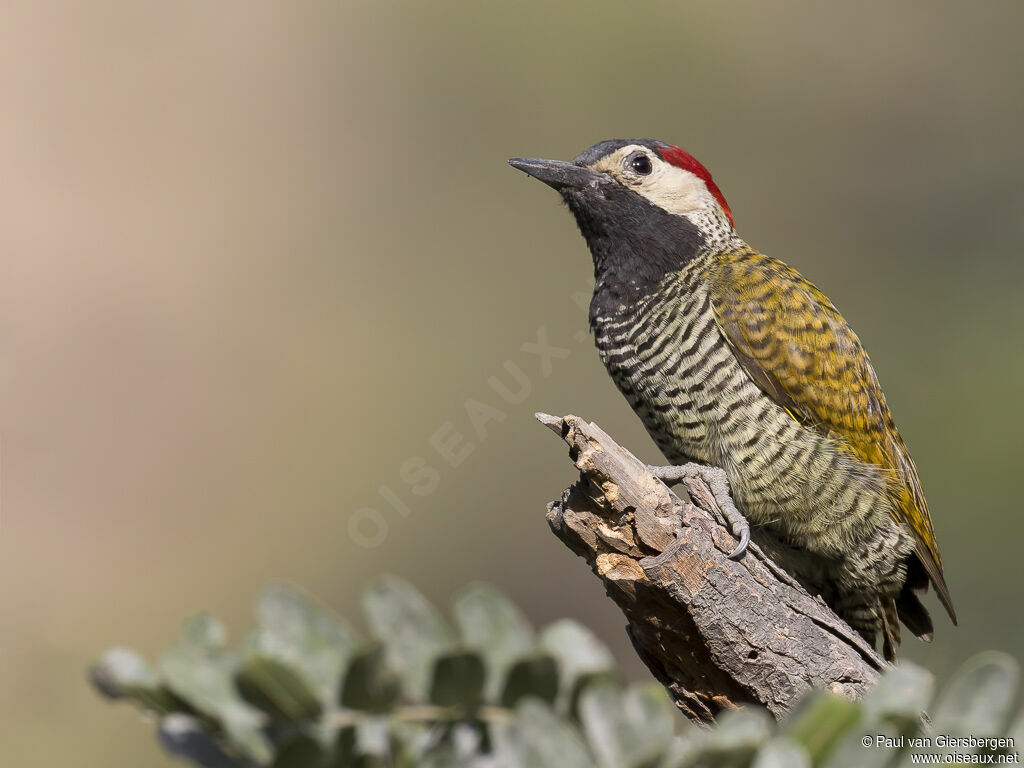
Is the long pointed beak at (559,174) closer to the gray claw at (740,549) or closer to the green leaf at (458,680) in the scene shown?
the gray claw at (740,549)

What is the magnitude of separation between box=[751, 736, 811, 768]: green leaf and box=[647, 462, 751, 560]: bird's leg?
5.74ft

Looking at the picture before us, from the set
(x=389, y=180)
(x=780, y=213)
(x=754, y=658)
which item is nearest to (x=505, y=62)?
(x=389, y=180)

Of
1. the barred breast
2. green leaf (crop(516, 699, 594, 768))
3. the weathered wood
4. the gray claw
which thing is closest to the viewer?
green leaf (crop(516, 699, 594, 768))

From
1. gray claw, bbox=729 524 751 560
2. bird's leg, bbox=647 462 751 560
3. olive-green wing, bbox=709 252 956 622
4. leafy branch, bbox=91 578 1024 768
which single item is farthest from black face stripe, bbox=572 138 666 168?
leafy branch, bbox=91 578 1024 768

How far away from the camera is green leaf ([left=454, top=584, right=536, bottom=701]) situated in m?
1.23

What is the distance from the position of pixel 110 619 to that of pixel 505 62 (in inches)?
218

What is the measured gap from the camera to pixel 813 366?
3.68 metres

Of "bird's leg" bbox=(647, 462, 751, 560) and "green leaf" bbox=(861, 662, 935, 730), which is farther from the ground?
"bird's leg" bbox=(647, 462, 751, 560)

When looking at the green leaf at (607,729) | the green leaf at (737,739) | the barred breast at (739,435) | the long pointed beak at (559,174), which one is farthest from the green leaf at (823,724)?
the long pointed beak at (559,174)

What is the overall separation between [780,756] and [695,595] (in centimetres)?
143

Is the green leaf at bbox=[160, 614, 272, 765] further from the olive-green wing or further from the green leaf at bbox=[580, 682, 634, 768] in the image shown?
the olive-green wing

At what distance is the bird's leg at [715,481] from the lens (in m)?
3.07

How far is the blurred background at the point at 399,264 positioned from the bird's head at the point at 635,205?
3349mm

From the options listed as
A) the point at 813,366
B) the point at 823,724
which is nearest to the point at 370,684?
the point at 823,724
